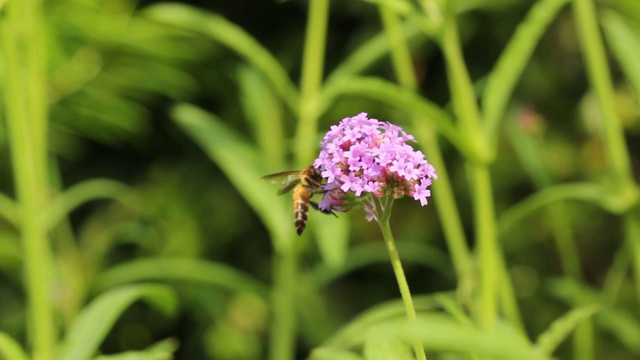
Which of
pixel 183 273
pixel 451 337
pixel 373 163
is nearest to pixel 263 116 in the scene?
pixel 183 273

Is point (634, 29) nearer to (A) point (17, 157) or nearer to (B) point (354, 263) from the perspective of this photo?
(B) point (354, 263)

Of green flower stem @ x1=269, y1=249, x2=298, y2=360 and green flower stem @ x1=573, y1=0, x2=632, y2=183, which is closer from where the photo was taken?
green flower stem @ x1=573, y1=0, x2=632, y2=183

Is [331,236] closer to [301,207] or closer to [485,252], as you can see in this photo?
[485,252]

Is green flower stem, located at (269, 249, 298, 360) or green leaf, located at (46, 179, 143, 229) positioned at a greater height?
green leaf, located at (46, 179, 143, 229)

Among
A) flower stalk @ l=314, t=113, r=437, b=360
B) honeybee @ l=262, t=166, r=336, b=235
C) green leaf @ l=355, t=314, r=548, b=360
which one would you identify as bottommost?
green leaf @ l=355, t=314, r=548, b=360

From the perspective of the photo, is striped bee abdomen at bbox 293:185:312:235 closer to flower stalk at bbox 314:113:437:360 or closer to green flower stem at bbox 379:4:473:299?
flower stalk at bbox 314:113:437:360

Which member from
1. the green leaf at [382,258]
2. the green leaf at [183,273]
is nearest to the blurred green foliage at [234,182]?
the green leaf at [382,258]

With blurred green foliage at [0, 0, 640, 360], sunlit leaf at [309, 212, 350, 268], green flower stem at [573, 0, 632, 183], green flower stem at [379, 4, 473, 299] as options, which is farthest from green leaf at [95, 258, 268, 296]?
green flower stem at [573, 0, 632, 183]
